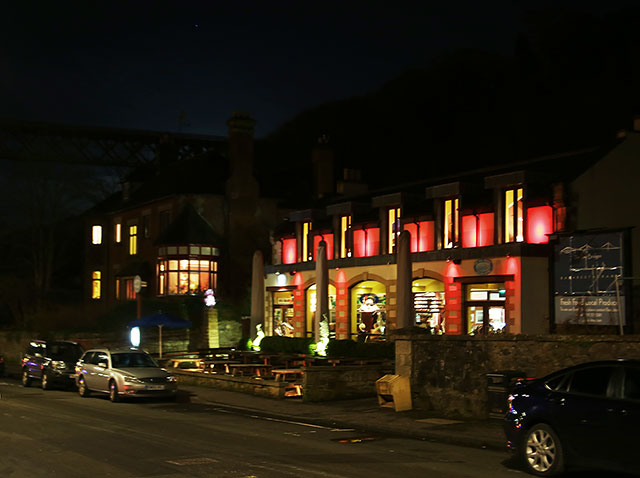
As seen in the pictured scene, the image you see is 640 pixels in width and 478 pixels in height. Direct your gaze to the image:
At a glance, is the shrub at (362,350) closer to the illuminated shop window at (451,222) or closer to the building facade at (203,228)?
the illuminated shop window at (451,222)

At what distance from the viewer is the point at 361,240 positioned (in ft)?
121

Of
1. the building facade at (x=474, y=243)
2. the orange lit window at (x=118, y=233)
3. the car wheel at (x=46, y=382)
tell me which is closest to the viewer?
the car wheel at (x=46, y=382)

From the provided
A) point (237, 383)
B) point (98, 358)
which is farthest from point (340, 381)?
point (98, 358)

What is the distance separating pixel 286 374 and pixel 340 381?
2.80 meters

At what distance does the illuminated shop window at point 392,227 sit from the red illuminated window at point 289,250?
770 centimetres

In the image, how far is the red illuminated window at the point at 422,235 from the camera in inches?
1316

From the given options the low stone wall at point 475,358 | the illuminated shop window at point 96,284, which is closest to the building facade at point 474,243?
the low stone wall at point 475,358

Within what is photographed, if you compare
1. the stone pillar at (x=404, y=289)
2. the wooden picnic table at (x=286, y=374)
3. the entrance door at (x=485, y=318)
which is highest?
the stone pillar at (x=404, y=289)

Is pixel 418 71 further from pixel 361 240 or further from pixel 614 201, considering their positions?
pixel 614 201

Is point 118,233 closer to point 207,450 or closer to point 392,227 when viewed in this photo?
point 392,227

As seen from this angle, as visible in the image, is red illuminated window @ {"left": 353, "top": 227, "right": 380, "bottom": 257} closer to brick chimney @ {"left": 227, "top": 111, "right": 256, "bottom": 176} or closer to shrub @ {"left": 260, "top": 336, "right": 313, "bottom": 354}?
shrub @ {"left": 260, "top": 336, "right": 313, "bottom": 354}

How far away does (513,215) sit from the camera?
29.6 meters

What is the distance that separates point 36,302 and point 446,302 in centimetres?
2979

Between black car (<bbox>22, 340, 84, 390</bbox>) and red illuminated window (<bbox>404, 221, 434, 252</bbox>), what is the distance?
1393 cm
